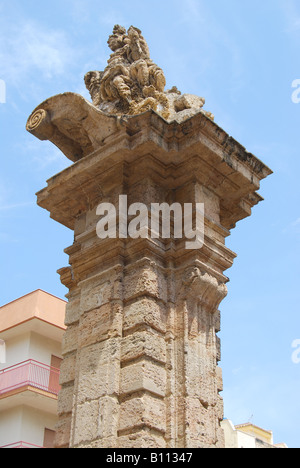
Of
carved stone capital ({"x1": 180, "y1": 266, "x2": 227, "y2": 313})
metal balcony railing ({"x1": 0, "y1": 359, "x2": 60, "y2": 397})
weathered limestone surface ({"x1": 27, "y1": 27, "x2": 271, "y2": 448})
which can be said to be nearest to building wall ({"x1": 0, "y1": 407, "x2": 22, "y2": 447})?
metal balcony railing ({"x1": 0, "y1": 359, "x2": 60, "y2": 397})

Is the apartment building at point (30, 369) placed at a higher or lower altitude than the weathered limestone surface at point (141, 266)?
higher

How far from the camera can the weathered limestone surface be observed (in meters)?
4.77

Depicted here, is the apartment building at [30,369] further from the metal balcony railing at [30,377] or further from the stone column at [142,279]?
the stone column at [142,279]

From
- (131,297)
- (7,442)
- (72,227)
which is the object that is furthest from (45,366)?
(131,297)

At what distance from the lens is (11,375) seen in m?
15.5

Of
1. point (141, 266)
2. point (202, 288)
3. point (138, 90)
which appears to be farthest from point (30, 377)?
point (202, 288)

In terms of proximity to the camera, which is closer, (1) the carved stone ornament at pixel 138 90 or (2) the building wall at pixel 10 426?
(1) the carved stone ornament at pixel 138 90

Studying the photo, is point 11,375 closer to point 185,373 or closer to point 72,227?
point 72,227

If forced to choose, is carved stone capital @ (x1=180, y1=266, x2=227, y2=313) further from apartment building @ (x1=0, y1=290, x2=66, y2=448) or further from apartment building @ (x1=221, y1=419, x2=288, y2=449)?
apartment building @ (x1=221, y1=419, x2=288, y2=449)

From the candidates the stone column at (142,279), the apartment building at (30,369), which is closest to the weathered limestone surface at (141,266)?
the stone column at (142,279)

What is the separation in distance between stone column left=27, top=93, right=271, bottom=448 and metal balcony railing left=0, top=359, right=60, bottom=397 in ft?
31.2

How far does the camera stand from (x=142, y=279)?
515 centimetres

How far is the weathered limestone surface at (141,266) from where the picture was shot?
188 inches

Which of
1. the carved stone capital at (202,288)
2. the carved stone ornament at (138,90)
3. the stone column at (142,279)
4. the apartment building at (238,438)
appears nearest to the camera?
the stone column at (142,279)
